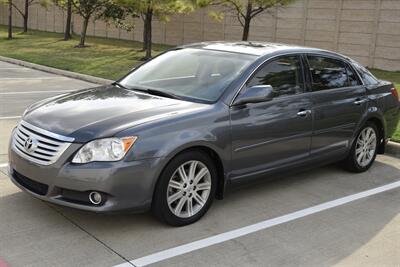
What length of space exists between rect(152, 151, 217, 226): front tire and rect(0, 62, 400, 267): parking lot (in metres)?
0.12

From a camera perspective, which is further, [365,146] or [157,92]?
[365,146]

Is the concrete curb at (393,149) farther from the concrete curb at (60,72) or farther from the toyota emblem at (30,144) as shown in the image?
the concrete curb at (60,72)

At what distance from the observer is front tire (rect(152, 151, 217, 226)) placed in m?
4.30

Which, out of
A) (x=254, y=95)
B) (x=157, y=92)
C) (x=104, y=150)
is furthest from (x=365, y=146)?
(x=104, y=150)

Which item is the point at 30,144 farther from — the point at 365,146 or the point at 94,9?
the point at 94,9

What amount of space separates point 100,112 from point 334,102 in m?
2.66

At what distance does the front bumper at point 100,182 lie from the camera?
4.03 metres

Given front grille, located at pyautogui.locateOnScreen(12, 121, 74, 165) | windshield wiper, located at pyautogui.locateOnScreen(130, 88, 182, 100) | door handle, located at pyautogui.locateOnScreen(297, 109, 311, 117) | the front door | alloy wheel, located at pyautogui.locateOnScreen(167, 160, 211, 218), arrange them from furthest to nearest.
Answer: door handle, located at pyautogui.locateOnScreen(297, 109, 311, 117)
windshield wiper, located at pyautogui.locateOnScreen(130, 88, 182, 100)
the front door
alloy wheel, located at pyautogui.locateOnScreen(167, 160, 211, 218)
front grille, located at pyautogui.locateOnScreen(12, 121, 74, 165)

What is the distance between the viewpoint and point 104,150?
4.09m

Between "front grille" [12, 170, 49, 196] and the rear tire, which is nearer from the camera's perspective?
"front grille" [12, 170, 49, 196]

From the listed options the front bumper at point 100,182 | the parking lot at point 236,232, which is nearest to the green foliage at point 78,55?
the parking lot at point 236,232

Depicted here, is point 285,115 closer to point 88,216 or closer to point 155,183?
point 155,183

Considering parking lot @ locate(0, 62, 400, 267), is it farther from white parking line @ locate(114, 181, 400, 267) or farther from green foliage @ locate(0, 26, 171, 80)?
green foliage @ locate(0, 26, 171, 80)

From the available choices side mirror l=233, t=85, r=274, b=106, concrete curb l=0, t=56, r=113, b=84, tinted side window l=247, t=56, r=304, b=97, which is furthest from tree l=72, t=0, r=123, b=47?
side mirror l=233, t=85, r=274, b=106
